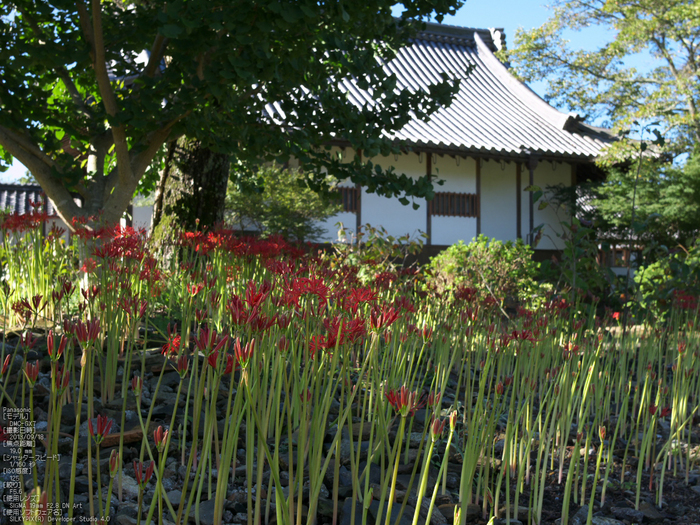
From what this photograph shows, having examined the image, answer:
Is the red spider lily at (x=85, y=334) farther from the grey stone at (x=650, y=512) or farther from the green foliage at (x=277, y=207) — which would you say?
the green foliage at (x=277, y=207)

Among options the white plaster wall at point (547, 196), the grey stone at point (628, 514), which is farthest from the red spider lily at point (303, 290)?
the white plaster wall at point (547, 196)

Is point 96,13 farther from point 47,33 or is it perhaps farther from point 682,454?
point 682,454

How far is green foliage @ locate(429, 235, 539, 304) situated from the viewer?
7.79 meters

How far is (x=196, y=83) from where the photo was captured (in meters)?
4.14

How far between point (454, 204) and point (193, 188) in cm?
924

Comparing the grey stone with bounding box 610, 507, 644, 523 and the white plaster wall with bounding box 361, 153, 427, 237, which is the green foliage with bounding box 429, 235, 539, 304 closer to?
the white plaster wall with bounding box 361, 153, 427, 237

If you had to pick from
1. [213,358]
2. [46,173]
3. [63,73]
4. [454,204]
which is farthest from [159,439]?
[454,204]

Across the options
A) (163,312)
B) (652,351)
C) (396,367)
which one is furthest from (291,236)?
(396,367)

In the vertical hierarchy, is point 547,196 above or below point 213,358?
above

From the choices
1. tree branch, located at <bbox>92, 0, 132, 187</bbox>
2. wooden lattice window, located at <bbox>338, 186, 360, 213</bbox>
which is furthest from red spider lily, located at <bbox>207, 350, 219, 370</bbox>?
wooden lattice window, located at <bbox>338, 186, 360, 213</bbox>

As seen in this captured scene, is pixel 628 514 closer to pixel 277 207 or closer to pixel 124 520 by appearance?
pixel 124 520

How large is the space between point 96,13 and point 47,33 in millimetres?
621

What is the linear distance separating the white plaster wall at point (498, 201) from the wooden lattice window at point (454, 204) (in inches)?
13.3

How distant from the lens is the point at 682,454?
2908 mm
